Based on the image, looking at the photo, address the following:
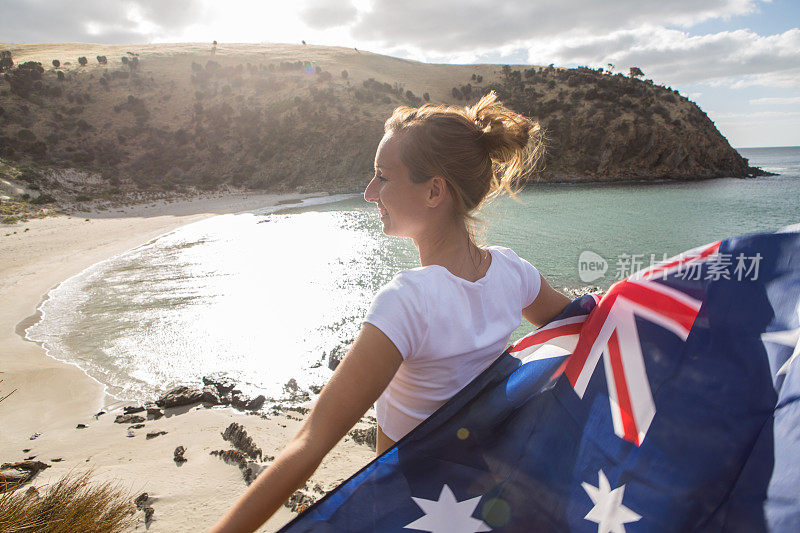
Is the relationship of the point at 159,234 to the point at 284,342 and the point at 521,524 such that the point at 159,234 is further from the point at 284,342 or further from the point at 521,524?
the point at 521,524

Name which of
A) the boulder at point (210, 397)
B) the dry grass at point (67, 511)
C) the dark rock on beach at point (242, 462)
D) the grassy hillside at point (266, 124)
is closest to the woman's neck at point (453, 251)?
the dry grass at point (67, 511)

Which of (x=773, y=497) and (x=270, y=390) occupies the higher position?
(x=773, y=497)

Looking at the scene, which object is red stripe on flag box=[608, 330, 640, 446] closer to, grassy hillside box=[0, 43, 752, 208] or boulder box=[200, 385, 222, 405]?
boulder box=[200, 385, 222, 405]

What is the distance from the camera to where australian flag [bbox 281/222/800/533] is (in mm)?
1162

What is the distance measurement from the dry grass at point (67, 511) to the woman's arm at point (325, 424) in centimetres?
201

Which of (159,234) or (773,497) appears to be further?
(159,234)

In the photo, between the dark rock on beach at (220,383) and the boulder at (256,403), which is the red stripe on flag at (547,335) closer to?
the boulder at (256,403)

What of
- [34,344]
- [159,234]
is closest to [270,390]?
[34,344]

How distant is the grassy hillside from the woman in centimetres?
3695

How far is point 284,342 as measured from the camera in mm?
8219

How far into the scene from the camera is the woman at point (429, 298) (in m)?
1.17

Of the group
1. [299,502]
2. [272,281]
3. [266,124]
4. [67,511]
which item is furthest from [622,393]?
[266,124]

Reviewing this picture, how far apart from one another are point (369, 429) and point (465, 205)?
3623 millimetres

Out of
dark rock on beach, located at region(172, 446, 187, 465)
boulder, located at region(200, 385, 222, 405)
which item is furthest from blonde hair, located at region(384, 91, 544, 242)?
boulder, located at region(200, 385, 222, 405)
